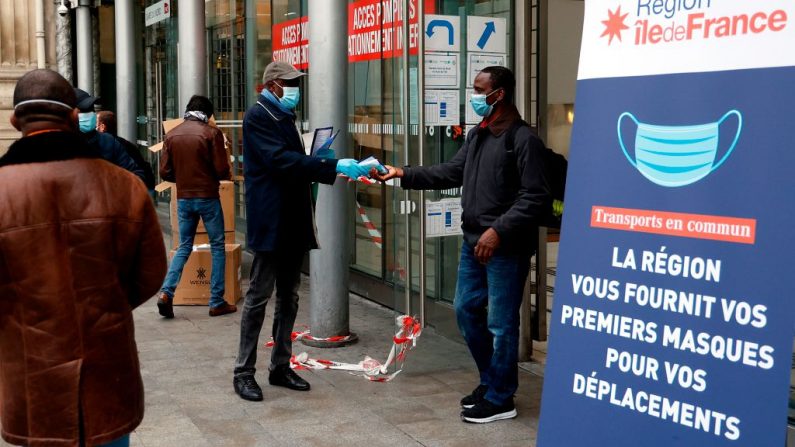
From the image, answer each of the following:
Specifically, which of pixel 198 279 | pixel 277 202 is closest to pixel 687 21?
pixel 277 202

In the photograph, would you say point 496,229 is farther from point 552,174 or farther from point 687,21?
point 687,21

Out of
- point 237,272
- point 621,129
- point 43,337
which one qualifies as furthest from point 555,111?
point 43,337

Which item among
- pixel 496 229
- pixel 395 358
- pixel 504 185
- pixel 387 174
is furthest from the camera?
pixel 395 358

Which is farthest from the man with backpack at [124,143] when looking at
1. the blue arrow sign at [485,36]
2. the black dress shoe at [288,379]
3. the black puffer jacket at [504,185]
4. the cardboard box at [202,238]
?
the black puffer jacket at [504,185]

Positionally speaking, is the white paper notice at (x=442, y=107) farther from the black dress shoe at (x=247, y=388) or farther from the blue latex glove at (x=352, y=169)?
the black dress shoe at (x=247, y=388)

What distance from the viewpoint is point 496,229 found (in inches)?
195

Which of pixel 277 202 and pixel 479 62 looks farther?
pixel 479 62

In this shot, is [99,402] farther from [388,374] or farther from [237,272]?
[237,272]

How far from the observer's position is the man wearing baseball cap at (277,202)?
5613 millimetres

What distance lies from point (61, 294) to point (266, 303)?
2.82 meters

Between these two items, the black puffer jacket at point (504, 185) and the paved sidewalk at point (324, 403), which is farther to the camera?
the paved sidewalk at point (324, 403)

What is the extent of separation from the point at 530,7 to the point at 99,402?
13.2 feet

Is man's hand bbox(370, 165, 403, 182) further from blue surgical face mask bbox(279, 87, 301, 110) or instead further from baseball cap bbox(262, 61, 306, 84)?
baseball cap bbox(262, 61, 306, 84)

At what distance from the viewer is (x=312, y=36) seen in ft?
23.1
